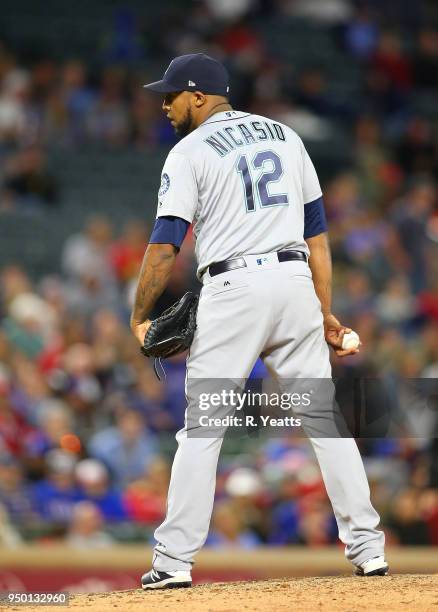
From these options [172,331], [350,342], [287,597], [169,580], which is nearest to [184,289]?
[350,342]

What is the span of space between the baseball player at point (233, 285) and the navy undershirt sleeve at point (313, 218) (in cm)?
14

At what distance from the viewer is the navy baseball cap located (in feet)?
16.6

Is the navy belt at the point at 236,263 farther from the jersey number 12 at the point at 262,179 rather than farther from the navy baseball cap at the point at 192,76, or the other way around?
the navy baseball cap at the point at 192,76

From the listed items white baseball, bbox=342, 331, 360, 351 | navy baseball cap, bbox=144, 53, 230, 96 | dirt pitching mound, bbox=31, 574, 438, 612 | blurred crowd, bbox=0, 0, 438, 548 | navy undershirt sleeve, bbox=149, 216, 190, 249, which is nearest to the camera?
dirt pitching mound, bbox=31, 574, 438, 612

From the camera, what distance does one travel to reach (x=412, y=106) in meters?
15.0

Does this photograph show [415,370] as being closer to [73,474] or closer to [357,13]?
[73,474]

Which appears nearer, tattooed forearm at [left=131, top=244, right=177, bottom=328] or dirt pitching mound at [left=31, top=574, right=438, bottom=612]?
dirt pitching mound at [left=31, top=574, right=438, bottom=612]

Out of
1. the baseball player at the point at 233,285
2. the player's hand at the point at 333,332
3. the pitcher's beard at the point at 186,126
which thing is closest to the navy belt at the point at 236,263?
the baseball player at the point at 233,285

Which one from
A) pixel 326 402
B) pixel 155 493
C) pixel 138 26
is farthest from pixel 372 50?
pixel 326 402

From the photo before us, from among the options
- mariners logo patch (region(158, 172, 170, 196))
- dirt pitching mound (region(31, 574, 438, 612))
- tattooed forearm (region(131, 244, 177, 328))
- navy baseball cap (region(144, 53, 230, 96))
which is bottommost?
dirt pitching mound (region(31, 574, 438, 612))

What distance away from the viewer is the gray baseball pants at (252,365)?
4.93 metres

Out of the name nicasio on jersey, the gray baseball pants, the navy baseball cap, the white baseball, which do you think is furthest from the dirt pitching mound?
the navy baseball cap

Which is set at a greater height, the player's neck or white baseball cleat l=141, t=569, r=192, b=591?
the player's neck

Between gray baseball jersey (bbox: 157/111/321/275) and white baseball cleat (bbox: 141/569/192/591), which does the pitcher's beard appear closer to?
gray baseball jersey (bbox: 157/111/321/275)
